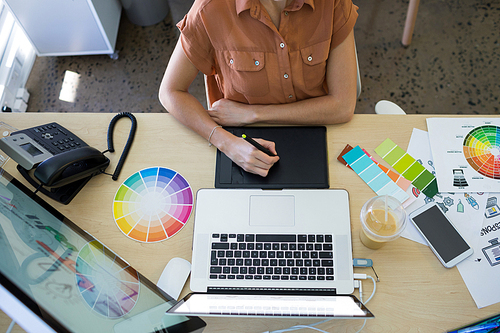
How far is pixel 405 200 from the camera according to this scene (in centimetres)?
93

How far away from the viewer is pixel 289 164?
0.99m

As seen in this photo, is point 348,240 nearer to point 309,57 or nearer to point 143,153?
point 309,57

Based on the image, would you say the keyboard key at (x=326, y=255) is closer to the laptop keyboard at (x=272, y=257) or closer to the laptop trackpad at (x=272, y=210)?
the laptop keyboard at (x=272, y=257)

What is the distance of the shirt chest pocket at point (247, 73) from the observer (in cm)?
101

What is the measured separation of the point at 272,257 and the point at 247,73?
0.56m

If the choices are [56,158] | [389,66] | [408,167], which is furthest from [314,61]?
[389,66]

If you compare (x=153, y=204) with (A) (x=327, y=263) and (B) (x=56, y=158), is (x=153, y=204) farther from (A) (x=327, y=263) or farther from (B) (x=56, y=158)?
(A) (x=327, y=263)

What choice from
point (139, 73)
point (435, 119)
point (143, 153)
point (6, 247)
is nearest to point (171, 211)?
point (143, 153)

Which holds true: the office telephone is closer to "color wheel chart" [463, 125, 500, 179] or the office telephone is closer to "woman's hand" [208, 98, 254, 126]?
"woman's hand" [208, 98, 254, 126]

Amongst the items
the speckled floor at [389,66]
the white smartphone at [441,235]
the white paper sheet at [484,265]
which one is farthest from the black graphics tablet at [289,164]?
the speckled floor at [389,66]

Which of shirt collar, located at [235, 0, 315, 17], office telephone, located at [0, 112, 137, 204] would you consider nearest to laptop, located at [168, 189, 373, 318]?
office telephone, located at [0, 112, 137, 204]

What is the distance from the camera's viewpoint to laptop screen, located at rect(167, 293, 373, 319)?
74 centimetres

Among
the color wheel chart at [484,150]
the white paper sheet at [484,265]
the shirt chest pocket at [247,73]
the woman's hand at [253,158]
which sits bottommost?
the white paper sheet at [484,265]

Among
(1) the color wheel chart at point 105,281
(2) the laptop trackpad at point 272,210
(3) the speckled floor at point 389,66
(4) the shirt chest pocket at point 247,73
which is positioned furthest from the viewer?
(3) the speckled floor at point 389,66
